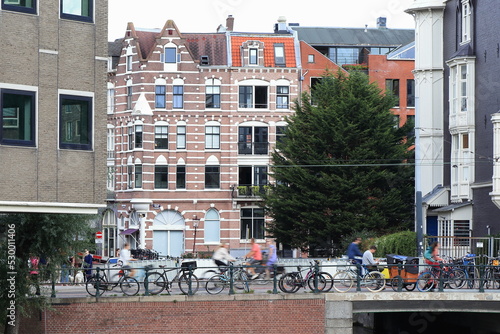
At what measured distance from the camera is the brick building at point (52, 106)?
26.3 meters

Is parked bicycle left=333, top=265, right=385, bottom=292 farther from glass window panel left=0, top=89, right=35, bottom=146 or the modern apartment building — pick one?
the modern apartment building

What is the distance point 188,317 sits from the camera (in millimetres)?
31203

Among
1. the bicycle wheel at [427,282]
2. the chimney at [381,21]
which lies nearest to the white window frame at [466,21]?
the bicycle wheel at [427,282]

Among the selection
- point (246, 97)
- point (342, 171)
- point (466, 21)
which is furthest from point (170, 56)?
point (466, 21)

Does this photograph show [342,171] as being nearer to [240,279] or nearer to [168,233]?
[168,233]

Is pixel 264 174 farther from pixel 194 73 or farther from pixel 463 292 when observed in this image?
pixel 463 292

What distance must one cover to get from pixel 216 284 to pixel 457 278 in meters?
7.18

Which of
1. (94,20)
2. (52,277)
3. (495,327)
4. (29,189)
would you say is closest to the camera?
(29,189)

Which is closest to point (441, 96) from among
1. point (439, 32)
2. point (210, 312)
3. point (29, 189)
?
point (439, 32)

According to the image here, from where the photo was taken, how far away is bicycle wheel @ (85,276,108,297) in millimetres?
31234

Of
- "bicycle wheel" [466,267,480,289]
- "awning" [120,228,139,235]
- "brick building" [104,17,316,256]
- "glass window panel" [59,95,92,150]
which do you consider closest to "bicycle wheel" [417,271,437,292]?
"bicycle wheel" [466,267,480,289]

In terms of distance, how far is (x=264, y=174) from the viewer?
68500 millimetres

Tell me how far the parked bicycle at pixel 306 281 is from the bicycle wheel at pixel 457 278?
12.5 ft

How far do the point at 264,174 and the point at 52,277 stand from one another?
38023 millimetres
